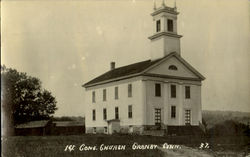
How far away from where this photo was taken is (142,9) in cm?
369

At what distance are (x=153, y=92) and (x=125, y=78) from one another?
1.10 ft

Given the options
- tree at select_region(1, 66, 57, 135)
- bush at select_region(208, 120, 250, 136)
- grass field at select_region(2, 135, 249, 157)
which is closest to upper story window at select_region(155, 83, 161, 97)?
grass field at select_region(2, 135, 249, 157)

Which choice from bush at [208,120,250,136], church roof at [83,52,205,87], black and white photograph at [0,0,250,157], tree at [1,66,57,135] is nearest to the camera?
tree at [1,66,57,135]

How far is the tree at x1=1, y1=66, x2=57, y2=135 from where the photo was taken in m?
2.79

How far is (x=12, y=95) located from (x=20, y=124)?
22 centimetres

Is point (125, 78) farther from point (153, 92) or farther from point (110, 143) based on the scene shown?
point (110, 143)

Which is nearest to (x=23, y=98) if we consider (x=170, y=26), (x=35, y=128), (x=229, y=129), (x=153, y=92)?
(x=35, y=128)

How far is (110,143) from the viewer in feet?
11.3

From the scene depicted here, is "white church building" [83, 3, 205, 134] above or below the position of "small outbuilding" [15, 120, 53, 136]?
above

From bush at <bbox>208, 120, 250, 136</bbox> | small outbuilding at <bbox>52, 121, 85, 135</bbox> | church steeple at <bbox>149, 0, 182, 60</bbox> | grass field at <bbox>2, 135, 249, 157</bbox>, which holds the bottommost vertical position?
grass field at <bbox>2, 135, 249, 157</bbox>

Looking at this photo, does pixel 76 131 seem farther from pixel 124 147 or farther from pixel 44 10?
pixel 44 10

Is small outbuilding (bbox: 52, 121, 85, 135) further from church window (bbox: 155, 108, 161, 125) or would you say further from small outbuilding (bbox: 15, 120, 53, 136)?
church window (bbox: 155, 108, 161, 125)

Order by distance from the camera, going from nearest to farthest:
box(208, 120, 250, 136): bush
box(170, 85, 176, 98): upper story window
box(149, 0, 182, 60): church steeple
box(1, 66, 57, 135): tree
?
box(1, 66, 57, 135): tree → box(149, 0, 182, 60): church steeple → box(170, 85, 176, 98): upper story window → box(208, 120, 250, 136): bush

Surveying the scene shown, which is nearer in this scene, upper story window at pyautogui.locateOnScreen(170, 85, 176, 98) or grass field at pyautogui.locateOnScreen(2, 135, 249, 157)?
grass field at pyautogui.locateOnScreen(2, 135, 249, 157)
